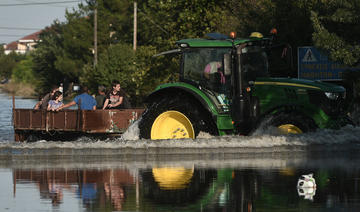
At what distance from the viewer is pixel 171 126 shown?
1784 cm

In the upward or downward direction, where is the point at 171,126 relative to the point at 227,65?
downward

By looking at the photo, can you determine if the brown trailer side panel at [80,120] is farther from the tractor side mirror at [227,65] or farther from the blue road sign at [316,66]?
the blue road sign at [316,66]

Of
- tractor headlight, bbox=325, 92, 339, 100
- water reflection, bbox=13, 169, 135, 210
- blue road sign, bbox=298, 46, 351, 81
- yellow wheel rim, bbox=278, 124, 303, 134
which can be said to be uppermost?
blue road sign, bbox=298, 46, 351, 81

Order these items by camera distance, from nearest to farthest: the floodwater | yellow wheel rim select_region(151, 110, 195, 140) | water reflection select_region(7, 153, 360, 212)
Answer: water reflection select_region(7, 153, 360, 212), the floodwater, yellow wheel rim select_region(151, 110, 195, 140)

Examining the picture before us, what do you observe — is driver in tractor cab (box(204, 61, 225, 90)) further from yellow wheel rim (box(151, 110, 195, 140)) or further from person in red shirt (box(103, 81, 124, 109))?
person in red shirt (box(103, 81, 124, 109))

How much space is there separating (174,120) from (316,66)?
1100 centimetres

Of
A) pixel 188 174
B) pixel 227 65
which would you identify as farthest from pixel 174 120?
pixel 188 174

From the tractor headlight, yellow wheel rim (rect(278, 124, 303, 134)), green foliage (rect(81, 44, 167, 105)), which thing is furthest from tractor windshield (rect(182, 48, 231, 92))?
green foliage (rect(81, 44, 167, 105))

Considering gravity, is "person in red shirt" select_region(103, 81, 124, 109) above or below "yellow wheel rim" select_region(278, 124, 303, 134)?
above

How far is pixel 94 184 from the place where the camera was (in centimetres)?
1252

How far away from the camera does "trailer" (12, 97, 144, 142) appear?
19.6 meters

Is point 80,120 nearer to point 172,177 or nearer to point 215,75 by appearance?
point 215,75

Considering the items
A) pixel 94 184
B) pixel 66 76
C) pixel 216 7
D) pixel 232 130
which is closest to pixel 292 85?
pixel 232 130

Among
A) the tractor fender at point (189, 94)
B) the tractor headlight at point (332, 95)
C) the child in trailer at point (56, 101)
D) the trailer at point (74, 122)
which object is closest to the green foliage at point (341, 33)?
the tractor headlight at point (332, 95)
